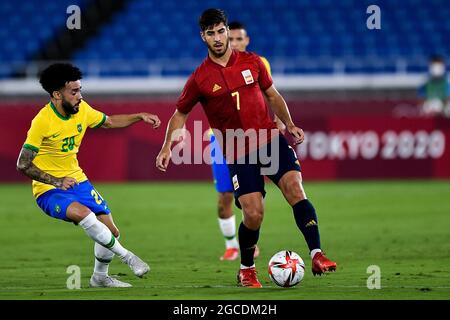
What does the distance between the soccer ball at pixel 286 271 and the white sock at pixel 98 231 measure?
1460mm

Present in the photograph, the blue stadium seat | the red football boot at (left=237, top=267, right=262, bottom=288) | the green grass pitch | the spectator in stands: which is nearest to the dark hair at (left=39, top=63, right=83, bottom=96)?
the green grass pitch

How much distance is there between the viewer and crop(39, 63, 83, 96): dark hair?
911cm

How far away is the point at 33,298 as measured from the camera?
26.4 feet

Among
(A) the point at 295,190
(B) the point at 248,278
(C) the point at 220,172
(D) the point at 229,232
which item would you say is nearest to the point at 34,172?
(B) the point at 248,278

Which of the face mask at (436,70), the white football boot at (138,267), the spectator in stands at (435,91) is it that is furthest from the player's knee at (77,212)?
the face mask at (436,70)

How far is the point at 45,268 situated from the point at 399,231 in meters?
5.46

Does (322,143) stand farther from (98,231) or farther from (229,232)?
(98,231)

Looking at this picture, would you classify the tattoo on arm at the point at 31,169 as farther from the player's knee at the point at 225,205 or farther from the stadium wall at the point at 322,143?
the stadium wall at the point at 322,143

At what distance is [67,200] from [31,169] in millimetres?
431

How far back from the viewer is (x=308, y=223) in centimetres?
877

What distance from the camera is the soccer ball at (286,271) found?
867 cm
